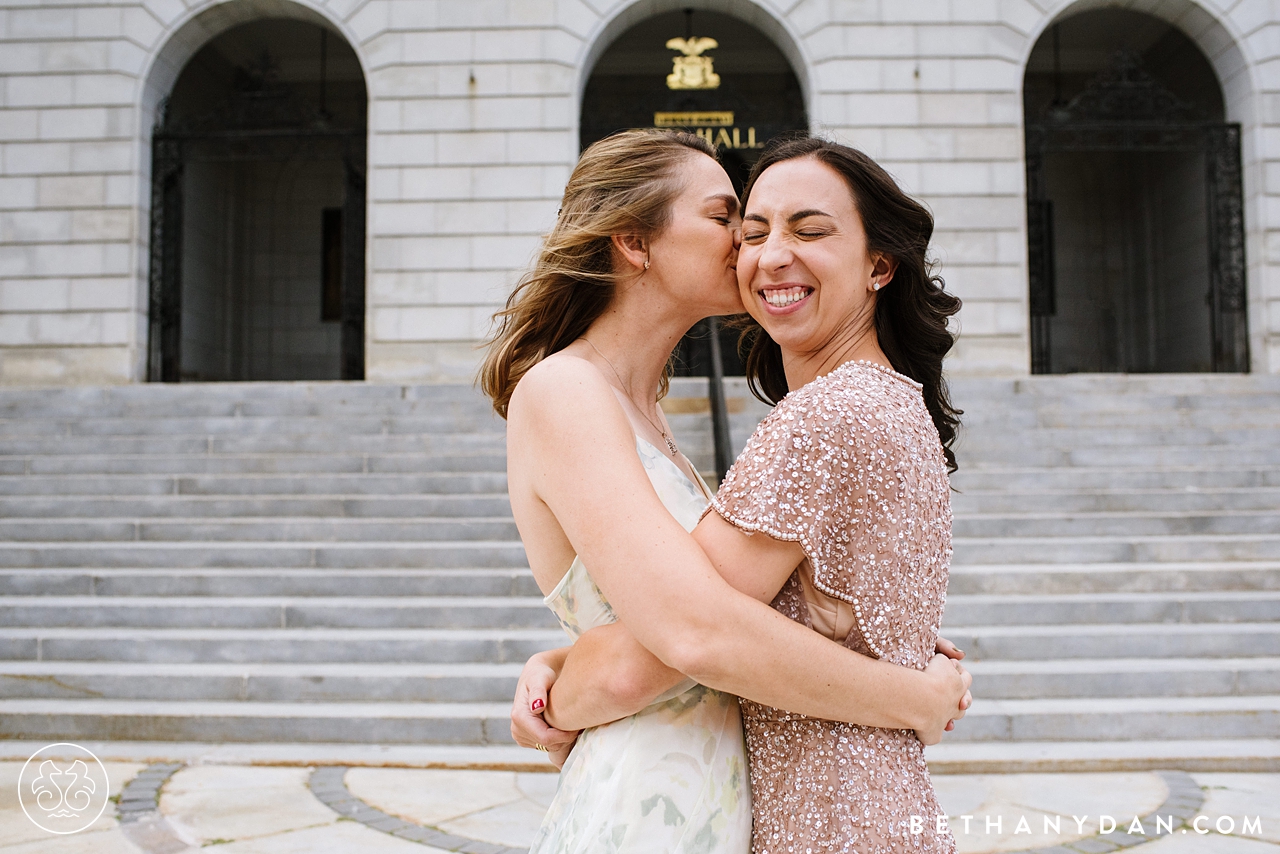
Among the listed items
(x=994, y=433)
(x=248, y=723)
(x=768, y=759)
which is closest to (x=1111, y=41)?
(x=994, y=433)

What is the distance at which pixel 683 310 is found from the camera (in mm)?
1709

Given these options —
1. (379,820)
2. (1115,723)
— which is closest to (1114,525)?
(1115,723)

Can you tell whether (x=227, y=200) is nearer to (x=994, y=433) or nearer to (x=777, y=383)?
(x=994, y=433)

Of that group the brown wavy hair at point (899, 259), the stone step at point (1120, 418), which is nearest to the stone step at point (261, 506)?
the stone step at point (1120, 418)

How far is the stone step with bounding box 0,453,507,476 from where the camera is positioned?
26.1 feet

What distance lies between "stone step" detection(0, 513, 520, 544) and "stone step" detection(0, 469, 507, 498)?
21.3 inches

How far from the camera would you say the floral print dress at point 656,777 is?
56.1 inches

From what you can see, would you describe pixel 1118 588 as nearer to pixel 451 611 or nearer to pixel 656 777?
pixel 451 611

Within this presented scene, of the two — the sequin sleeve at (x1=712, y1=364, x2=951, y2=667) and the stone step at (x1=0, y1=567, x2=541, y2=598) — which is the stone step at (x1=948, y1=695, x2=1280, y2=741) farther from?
the sequin sleeve at (x1=712, y1=364, x2=951, y2=667)

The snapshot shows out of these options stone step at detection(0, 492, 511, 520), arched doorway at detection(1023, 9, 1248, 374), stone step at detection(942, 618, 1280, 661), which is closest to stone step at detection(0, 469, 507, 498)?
stone step at detection(0, 492, 511, 520)

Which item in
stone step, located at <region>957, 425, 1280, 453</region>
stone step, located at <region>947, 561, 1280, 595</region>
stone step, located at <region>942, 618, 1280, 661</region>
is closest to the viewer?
stone step, located at <region>942, 618, 1280, 661</region>

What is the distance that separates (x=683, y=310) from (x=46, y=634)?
5628 mm

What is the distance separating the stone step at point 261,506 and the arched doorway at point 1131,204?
8938 mm

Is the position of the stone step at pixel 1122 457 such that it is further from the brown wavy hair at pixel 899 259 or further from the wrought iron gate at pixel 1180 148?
the brown wavy hair at pixel 899 259
